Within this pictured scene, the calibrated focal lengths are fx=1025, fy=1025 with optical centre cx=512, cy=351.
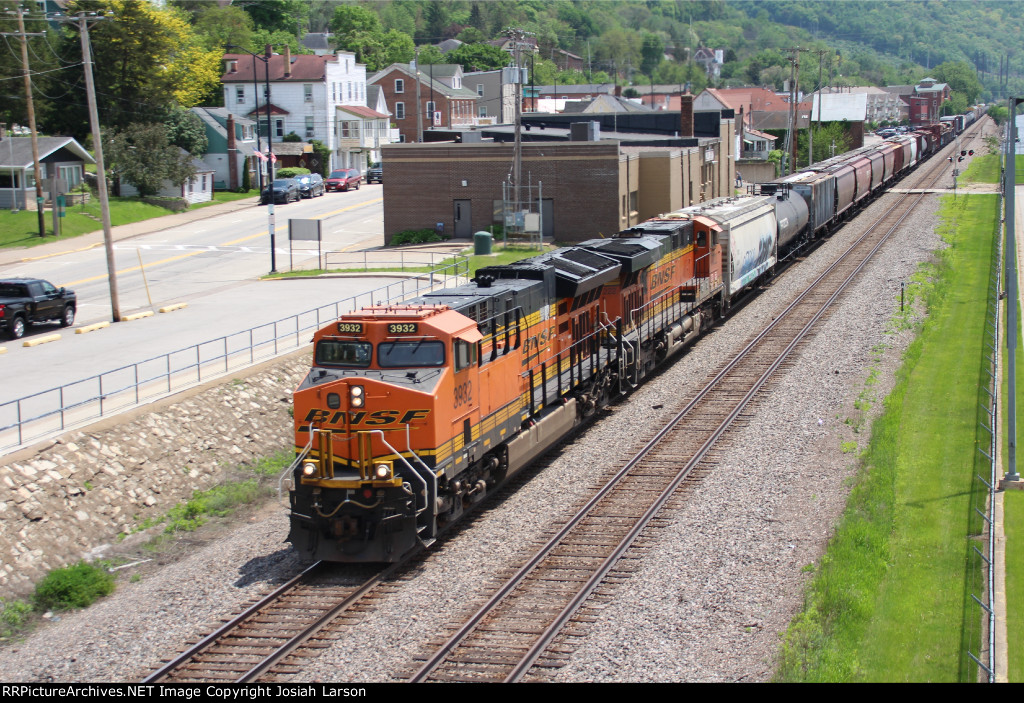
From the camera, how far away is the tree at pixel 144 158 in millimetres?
63812

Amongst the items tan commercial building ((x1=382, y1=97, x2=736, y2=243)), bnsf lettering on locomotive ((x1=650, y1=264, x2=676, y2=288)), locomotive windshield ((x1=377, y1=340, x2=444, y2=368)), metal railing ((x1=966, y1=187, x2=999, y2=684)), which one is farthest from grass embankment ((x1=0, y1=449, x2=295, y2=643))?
tan commercial building ((x1=382, y1=97, x2=736, y2=243))

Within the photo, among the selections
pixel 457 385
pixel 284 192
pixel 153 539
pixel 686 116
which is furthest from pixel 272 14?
pixel 457 385

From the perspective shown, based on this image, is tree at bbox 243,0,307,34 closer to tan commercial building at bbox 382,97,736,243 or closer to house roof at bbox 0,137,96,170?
house roof at bbox 0,137,96,170

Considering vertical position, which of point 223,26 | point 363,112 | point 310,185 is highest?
point 223,26

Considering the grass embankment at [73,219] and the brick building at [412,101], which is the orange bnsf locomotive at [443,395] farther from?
the brick building at [412,101]

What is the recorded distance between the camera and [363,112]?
93.8 m

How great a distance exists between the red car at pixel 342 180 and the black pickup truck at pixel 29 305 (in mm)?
50018

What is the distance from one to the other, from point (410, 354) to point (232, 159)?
65.5 metres

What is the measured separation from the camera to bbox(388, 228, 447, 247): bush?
53.9 metres

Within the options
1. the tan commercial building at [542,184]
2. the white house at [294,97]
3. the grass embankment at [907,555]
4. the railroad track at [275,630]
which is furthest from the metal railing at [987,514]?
the white house at [294,97]

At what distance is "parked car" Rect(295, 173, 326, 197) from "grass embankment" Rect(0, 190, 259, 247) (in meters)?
10.2

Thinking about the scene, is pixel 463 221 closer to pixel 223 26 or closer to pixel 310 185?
pixel 310 185
